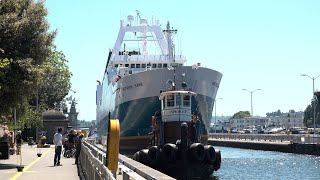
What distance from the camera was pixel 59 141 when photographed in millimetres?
27031

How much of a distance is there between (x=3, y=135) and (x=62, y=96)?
5792cm

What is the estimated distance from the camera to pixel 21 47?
2628 centimetres

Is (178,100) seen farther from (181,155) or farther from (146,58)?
(146,58)

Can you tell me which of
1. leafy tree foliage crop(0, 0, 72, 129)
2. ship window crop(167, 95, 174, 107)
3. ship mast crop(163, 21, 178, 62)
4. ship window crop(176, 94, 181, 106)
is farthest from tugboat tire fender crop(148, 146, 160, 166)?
ship mast crop(163, 21, 178, 62)

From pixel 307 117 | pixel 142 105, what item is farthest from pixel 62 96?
pixel 307 117

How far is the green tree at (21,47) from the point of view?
25.3 meters

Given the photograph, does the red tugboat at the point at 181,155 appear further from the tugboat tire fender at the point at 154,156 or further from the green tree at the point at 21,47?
the green tree at the point at 21,47

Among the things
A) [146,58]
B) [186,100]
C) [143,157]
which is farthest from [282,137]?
[143,157]

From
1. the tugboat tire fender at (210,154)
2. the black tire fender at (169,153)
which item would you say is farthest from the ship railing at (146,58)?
the black tire fender at (169,153)

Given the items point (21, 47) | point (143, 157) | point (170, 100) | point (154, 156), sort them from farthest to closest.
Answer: point (170, 100) → point (143, 157) → point (154, 156) → point (21, 47)

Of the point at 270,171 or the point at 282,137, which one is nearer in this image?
the point at 270,171

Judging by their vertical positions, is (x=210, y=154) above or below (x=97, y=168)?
below

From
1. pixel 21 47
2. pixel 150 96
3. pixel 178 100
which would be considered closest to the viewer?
pixel 21 47

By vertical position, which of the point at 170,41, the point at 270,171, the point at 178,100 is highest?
the point at 170,41
